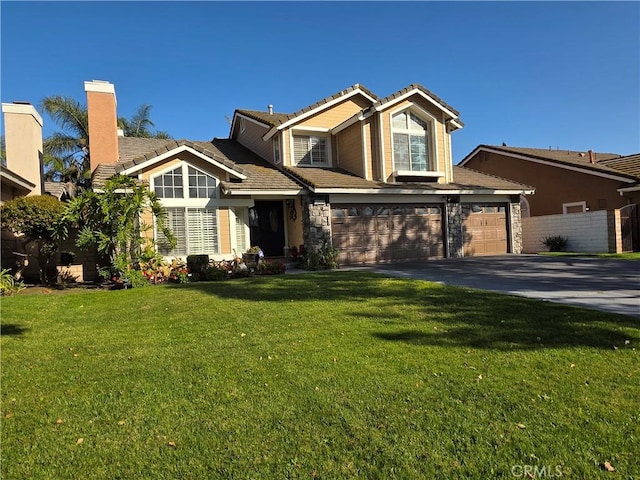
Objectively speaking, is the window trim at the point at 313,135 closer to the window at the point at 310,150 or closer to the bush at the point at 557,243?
the window at the point at 310,150

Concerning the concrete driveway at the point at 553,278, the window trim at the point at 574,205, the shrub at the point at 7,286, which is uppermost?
the window trim at the point at 574,205

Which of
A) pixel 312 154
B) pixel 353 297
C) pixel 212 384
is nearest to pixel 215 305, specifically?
pixel 353 297

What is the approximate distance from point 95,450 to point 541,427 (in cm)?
339

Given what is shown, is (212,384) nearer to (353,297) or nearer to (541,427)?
(541,427)

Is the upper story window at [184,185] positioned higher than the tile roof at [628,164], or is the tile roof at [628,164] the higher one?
the tile roof at [628,164]

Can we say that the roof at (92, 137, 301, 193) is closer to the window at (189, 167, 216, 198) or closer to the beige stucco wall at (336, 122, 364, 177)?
the window at (189, 167, 216, 198)

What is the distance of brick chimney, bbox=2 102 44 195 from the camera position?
14398 millimetres

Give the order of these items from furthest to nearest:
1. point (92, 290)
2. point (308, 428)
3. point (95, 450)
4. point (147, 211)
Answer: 1. point (147, 211)
2. point (92, 290)
3. point (308, 428)
4. point (95, 450)

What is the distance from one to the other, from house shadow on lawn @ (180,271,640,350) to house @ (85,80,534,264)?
487 centimetres

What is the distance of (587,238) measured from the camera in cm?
1977

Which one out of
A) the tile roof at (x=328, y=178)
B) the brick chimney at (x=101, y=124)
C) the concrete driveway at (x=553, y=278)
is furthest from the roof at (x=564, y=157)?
the brick chimney at (x=101, y=124)

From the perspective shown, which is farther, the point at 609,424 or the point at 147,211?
the point at 147,211

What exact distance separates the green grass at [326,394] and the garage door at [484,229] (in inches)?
451

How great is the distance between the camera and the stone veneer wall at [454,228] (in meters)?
17.6
